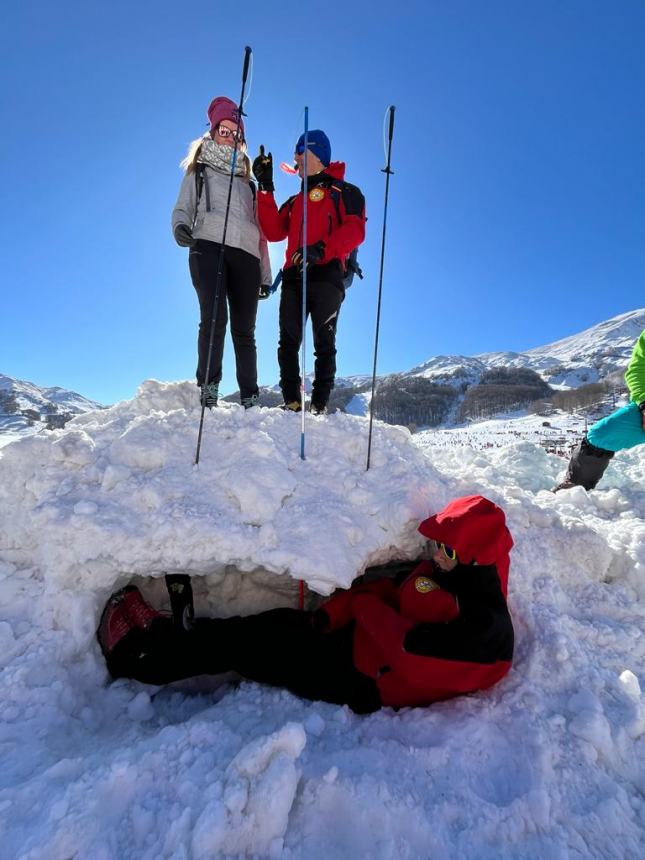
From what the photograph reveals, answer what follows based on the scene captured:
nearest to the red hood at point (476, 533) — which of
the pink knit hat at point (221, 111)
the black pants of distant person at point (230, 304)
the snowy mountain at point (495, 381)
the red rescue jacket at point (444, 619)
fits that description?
the red rescue jacket at point (444, 619)

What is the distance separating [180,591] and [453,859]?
5.92ft

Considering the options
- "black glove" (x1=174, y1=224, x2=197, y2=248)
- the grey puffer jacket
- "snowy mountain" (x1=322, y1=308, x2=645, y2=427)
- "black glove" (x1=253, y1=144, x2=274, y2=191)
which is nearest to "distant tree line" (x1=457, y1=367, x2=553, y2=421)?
"snowy mountain" (x1=322, y1=308, x2=645, y2=427)

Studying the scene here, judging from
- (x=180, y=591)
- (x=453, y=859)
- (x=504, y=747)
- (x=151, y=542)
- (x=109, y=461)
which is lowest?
(x=453, y=859)

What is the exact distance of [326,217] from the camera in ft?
11.2

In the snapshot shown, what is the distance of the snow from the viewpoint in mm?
1344

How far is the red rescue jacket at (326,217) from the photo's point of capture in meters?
3.39

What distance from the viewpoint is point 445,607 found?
2160 mm

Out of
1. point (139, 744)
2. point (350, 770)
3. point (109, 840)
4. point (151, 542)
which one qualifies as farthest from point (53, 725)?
point (350, 770)

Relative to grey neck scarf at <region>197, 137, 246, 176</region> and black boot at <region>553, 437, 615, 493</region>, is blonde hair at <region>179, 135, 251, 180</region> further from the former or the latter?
black boot at <region>553, 437, 615, 493</region>

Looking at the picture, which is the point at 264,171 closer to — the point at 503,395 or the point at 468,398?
the point at 503,395

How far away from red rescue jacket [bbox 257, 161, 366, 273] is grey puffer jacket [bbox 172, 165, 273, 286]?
0.17 m

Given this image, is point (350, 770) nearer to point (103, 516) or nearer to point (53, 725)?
point (53, 725)

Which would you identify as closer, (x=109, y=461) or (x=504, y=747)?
(x=504, y=747)

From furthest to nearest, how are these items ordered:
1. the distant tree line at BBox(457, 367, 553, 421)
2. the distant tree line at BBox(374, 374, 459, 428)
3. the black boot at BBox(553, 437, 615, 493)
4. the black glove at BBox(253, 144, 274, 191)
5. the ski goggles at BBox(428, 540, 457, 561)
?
the distant tree line at BBox(374, 374, 459, 428) → the distant tree line at BBox(457, 367, 553, 421) → the black boot at BBox(553, 437, 615, 493) → the black glove at BBox(253, 144, 274, 191) → the ski goggles at BBox(428, 540, 457, 561)
